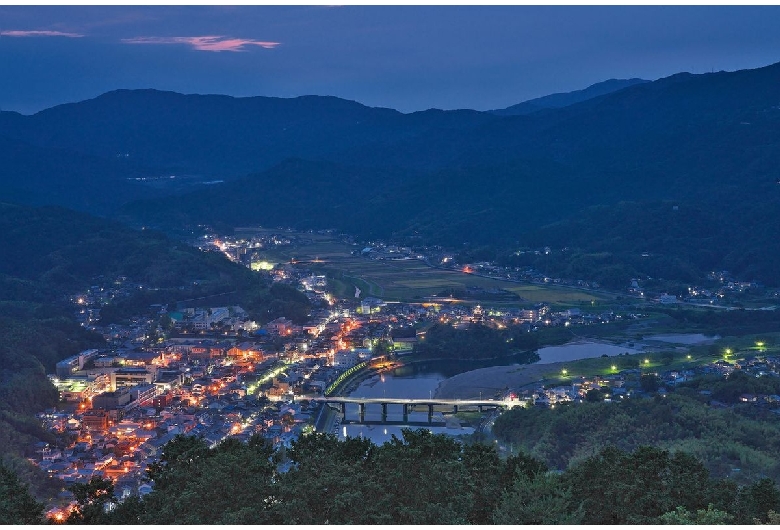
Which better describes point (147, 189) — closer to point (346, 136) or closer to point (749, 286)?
point (346, 136)

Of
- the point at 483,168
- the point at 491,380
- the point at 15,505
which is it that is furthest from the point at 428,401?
the point at 483,168

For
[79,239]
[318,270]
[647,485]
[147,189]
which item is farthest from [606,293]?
[147,189]

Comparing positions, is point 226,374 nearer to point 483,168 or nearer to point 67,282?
point 67,282

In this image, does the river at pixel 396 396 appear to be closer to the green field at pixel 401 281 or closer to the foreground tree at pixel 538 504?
the foreground tree at pixel 538 504

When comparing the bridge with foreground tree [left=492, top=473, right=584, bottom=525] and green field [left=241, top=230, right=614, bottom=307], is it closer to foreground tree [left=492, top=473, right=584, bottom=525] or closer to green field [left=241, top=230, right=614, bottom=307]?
foreground tree [left=492, top=473, right=584, bottom=525]

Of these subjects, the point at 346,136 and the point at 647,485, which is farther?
the point at 346,136

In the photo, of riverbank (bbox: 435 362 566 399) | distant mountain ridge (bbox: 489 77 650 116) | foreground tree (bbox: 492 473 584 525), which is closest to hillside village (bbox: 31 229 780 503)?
riverbank (bbox: 435 362 566 399)
